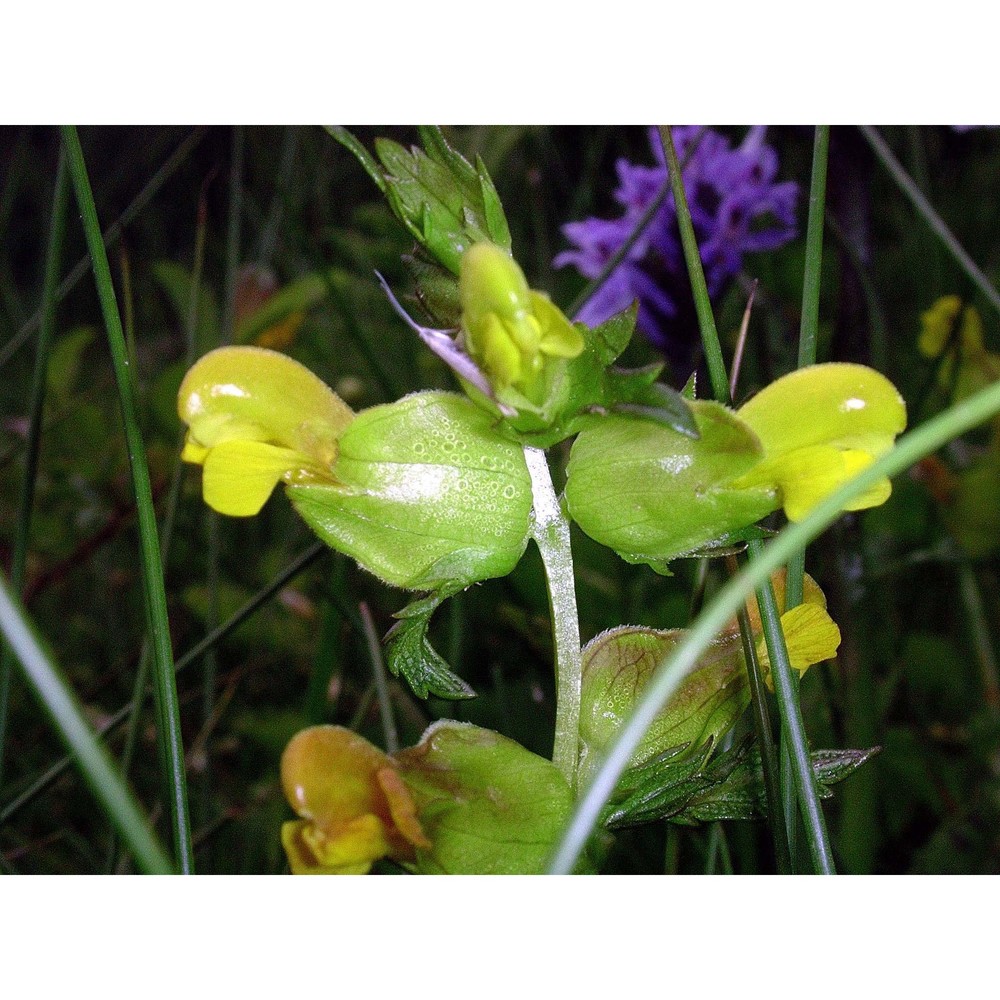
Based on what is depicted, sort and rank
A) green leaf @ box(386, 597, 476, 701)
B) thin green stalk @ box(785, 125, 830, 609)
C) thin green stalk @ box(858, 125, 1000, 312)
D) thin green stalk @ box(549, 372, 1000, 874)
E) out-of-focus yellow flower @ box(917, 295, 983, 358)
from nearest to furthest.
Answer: thin green stalk @ box(549, 372, 1000, 874) < green leaf @ box(386, 597, 476, 701) < thin green stalk @ box(785, 125, 830, 609) < thin green stalk @ box(858, 125, 1000, 312) < out-of-focus yellow flower @ box(917, 295, 983, 358)

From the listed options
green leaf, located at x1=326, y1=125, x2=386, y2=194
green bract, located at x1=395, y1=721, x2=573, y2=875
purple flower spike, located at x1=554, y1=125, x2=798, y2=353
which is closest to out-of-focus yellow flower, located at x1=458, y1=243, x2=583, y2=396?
green leaf, located at x1=326, y1=125, x2=386, y2=194

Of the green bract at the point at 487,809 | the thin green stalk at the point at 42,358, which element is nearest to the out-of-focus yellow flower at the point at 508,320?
the green bract at the point at 487,809

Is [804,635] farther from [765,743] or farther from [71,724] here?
[71,724]

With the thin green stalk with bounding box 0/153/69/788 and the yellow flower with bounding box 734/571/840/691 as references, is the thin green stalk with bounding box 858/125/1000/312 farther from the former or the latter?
the thin green stalk with bounding box 0/153/69/788

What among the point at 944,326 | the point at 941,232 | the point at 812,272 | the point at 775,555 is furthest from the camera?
the point at 944,326

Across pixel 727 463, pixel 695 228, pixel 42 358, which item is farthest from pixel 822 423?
pixel 695 228
